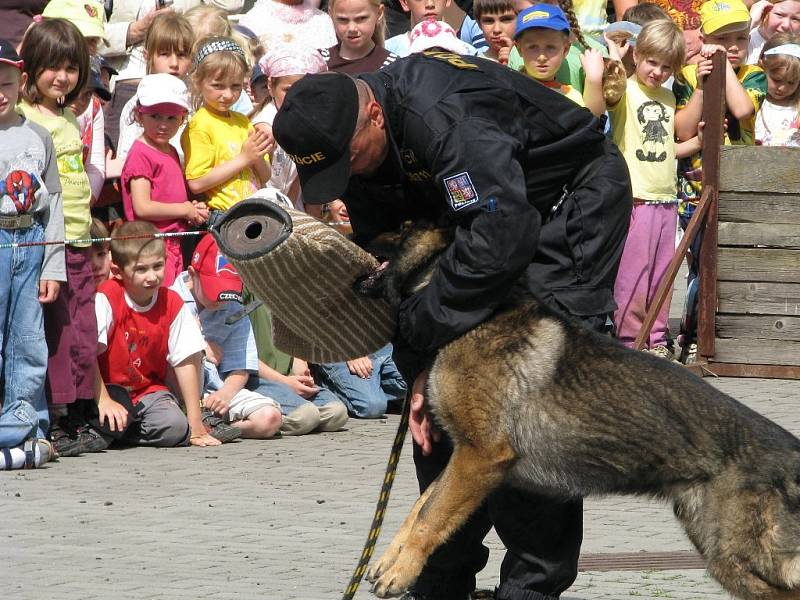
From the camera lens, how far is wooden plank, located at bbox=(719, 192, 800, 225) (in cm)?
972

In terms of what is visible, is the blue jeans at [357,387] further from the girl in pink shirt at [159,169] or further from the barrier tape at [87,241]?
the barrier tape at [87,241]

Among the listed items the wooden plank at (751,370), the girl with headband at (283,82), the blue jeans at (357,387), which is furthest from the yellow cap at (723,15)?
the blue jeans at (357,387)

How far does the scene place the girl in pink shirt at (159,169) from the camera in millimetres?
8266

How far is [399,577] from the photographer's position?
4.05 metres

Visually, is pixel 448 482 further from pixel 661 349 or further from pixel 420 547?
pixel 661 349

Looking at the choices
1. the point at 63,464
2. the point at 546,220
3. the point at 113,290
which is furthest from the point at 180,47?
the point at 546,220

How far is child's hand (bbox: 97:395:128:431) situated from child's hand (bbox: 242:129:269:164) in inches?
71.5

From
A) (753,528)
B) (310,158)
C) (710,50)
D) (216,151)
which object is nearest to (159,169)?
(216,151)

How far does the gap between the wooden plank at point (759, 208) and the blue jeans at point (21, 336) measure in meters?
5.06

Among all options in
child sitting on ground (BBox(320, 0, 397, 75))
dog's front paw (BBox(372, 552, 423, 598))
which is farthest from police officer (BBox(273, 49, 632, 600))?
child sitting on ground (BBox(320, 0, 397, 75))

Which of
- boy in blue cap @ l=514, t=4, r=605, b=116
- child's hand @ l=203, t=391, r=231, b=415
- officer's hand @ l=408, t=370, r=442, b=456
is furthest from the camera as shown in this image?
boy in blue cap @ l=514, t=4, r=605, b=116

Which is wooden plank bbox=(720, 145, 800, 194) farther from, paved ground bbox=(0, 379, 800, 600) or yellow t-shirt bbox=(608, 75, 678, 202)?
paved ground bbox=(0, 379, 800, 600)

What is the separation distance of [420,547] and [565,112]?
56.7 inches

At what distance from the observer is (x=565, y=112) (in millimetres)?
4328
